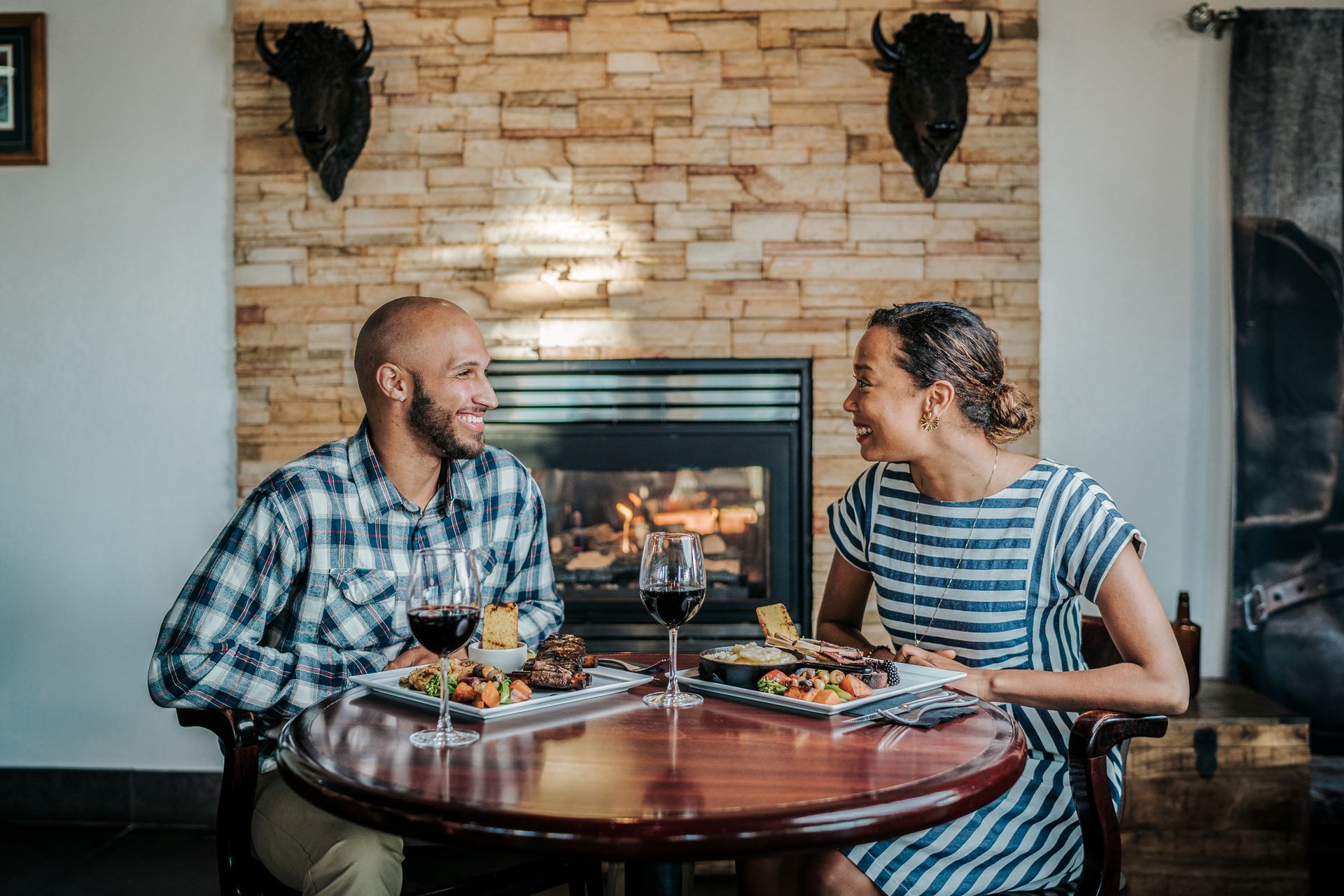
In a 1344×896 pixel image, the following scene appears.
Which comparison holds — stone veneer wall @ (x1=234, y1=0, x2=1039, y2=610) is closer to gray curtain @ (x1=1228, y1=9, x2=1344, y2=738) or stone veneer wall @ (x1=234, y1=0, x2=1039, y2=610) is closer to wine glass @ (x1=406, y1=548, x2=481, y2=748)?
gray curtain @ (x1=1228, y1=9, x2=1344, y2=738)

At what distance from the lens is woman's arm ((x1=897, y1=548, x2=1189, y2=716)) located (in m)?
1.50

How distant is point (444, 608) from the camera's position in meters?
1.16

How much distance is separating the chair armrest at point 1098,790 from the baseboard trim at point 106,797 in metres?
2.72

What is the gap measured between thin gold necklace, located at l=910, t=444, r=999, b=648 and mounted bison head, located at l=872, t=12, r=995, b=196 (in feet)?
5.09

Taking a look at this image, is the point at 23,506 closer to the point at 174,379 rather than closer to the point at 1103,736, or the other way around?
the point at 174,379

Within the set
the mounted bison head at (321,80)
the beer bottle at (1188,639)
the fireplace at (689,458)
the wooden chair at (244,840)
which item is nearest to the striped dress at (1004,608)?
the wooden chair at (244,840)

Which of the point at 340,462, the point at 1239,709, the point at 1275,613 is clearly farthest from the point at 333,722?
the point at 1275,613

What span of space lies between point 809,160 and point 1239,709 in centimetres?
191

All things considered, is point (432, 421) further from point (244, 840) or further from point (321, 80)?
point (321, 80)

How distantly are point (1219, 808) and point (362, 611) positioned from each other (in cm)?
212

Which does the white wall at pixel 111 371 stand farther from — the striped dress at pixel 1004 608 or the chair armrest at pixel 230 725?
the striped dress at pixel 1004 608

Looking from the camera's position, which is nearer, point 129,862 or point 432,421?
point 432,421

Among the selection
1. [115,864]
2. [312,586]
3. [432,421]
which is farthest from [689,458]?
[115,864]

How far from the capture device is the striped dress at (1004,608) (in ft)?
4.91
